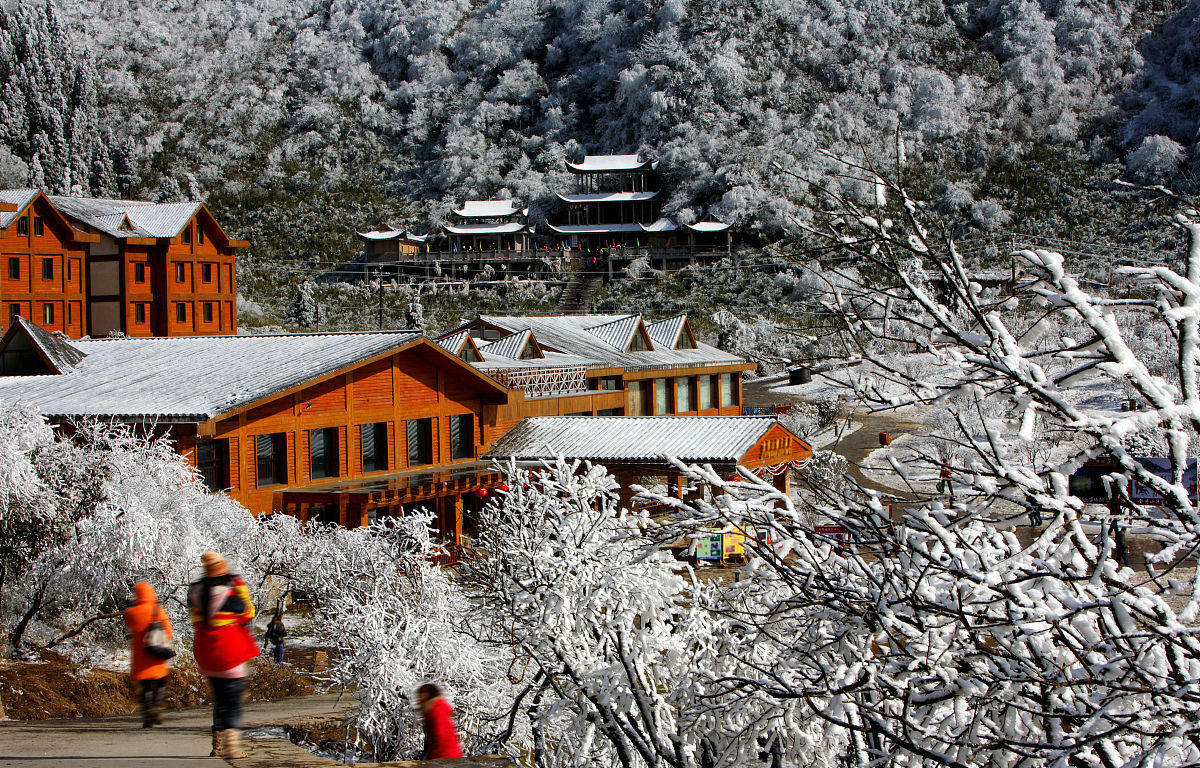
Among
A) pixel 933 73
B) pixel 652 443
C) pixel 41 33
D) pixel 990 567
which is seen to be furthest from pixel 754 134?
pixel 990 567

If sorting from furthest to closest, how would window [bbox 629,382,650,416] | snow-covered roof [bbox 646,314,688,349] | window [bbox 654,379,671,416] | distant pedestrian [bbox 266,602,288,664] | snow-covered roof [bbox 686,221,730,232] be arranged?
snow-covered roof [bbox 686,221,730,232] < snow-covered roof [bbox 646,314,688,349] < window [bbox 654,379,671,416] < window [bbox 629,382,650,416] < distant pedestrian [bbox 266,602,288,664]

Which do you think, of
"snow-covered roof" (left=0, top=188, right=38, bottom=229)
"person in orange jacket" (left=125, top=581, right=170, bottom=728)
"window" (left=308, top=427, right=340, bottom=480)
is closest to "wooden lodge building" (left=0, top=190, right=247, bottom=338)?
"snow-covered roof" (left=0, top=188, right=38, bottom=229)

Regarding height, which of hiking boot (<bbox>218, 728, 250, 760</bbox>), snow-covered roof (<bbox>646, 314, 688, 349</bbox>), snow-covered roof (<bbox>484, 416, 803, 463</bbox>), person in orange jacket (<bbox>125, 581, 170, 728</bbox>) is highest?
person in orange jacket (<bbox>125, 581, 170, 728</bbox>)

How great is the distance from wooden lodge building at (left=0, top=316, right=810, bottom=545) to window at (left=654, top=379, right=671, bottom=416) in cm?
684

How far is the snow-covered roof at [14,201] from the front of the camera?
5238 cm

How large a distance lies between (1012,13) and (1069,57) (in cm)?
974

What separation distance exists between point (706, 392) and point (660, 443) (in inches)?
652

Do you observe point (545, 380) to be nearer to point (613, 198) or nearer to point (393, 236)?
point (393, 236)

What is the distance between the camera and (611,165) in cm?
11031

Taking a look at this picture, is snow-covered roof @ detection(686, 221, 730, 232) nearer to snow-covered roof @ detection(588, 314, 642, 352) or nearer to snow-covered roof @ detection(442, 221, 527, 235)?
snow-covered roof @ detection(442, 221, 527, 235)

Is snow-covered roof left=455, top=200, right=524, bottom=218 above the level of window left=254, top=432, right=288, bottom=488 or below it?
above

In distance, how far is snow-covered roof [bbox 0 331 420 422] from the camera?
85.1ft

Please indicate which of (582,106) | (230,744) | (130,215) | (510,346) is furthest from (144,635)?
(582,106)

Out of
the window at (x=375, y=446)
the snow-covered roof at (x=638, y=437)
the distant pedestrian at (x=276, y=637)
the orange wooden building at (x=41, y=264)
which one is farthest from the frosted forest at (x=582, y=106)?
the distant pedestrian at (x=276, y=637)
